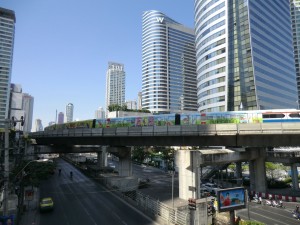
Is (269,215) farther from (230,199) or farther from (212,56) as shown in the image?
(212,56)

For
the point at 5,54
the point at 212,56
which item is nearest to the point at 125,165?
the point at 212,56

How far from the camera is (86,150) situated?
82.8 metres

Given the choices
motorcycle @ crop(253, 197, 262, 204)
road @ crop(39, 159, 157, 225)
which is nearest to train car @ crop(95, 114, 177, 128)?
road @ crop(39, 159, 157, 225)

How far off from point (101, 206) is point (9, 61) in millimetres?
171015

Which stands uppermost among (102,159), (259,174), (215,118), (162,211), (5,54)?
(5,54)

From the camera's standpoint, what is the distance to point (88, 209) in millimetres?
32531

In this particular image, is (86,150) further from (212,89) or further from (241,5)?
(241,5)

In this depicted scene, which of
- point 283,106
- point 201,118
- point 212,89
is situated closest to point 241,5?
point 212,89

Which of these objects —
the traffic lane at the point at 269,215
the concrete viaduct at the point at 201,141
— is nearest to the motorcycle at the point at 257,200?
the traffic lane at the point at 269,215

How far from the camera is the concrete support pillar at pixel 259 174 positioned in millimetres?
48781

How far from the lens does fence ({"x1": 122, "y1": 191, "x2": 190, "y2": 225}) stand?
84.2 feet

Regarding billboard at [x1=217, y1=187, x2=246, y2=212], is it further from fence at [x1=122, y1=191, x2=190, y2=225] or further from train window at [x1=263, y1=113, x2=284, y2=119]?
train window at [x1=263, y1=113, x2=284, y2=119]

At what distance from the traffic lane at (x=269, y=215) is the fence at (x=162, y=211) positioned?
37.9ft

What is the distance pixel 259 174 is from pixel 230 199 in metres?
31.2
